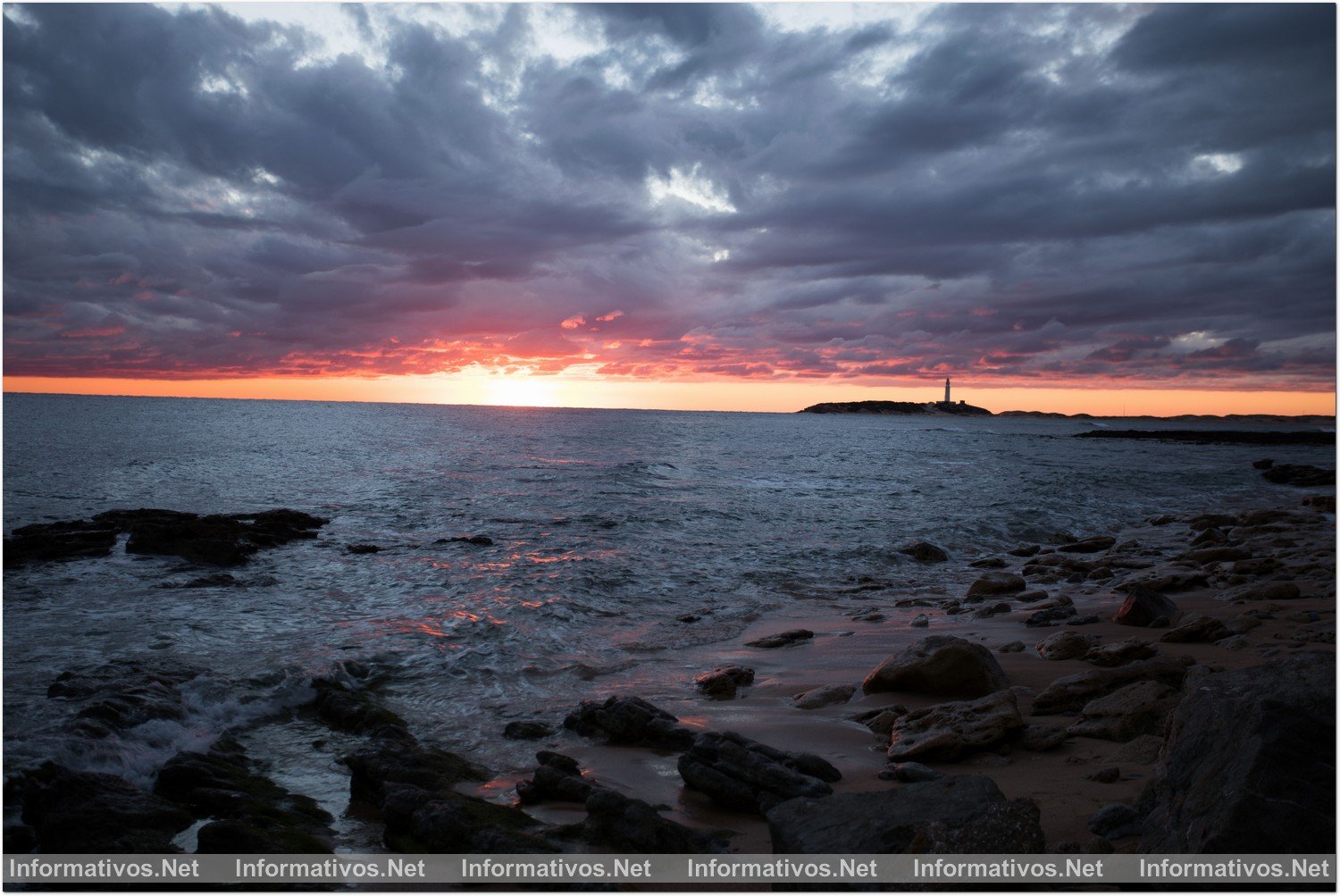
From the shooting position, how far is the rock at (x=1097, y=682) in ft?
21.8

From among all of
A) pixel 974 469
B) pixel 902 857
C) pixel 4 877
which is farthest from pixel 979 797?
pixel 974 469

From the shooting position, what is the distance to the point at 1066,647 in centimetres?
852

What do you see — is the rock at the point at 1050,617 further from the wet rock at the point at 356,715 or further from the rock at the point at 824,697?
the wet rock at the point at 356,715

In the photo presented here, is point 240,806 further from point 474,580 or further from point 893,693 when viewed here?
point 474,580

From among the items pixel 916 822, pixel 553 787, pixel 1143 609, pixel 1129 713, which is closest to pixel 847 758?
pixel 916 822

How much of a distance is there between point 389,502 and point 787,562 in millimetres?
18434

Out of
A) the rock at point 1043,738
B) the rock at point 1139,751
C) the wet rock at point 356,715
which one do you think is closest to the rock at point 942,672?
the rock at point 1043,738

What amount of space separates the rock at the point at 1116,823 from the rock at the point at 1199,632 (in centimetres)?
530

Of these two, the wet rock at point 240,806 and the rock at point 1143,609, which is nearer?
the wet rock at point 240,806

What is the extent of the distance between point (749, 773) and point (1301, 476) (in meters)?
49.1

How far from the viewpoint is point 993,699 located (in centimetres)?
632

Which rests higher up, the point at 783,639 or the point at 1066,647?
the point at 1066,647

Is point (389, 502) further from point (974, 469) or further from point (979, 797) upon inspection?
point (974, 469)

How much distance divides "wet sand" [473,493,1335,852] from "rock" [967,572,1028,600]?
491 millimetres
